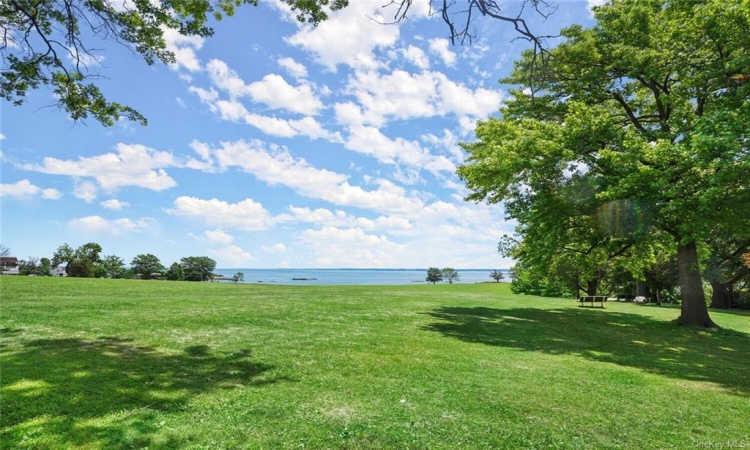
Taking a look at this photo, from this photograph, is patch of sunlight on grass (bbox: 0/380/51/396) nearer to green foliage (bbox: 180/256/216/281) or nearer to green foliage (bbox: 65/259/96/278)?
green foliage (bbox: 65/259/96/278)

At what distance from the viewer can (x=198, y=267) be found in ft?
206

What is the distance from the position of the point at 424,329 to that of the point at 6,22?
45.4 ft

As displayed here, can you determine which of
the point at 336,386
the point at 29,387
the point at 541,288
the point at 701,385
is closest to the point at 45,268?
the point at 29,387

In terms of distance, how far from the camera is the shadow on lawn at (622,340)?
31.5ft

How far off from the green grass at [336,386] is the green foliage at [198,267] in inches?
2038

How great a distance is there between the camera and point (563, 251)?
19.6m

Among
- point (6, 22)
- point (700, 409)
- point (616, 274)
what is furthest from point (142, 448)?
point (616, 274)

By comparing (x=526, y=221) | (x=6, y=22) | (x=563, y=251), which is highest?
(x=6, y=22)

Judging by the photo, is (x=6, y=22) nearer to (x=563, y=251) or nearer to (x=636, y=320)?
(x=563, y=251)

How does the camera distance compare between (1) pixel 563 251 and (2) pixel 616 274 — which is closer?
(1) pixel 563 251

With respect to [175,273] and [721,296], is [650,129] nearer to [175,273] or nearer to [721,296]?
[721,296]

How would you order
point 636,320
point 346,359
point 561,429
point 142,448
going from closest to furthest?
point 142,448 → point 561,429 → point 346,359 → point 636,320

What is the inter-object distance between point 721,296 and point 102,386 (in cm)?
5296

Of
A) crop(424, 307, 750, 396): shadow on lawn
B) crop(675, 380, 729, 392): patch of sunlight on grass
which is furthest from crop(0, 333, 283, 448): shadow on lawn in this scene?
crop(675, 380, 729, 392): patch of sunlight on grass
